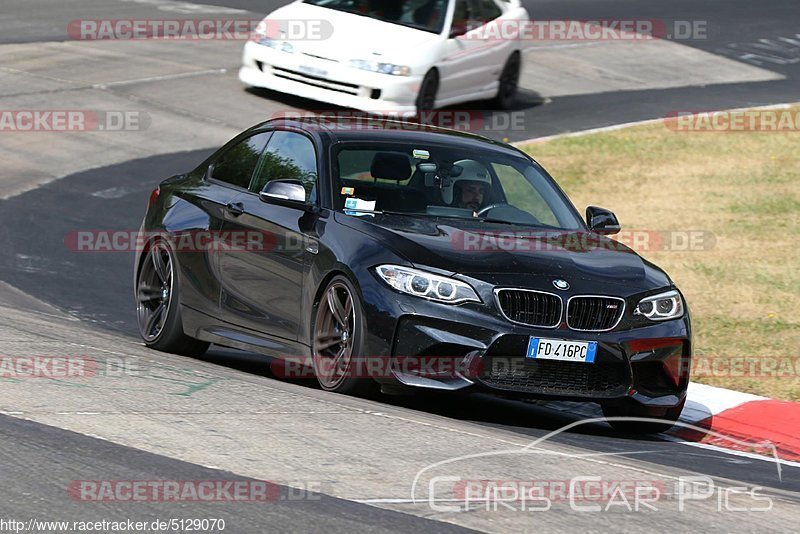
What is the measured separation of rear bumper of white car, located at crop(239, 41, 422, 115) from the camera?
18.6 metres

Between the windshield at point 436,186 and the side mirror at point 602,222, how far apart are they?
10 cm

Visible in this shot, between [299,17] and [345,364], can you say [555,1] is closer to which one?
[299,17]

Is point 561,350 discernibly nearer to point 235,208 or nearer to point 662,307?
point 662,307

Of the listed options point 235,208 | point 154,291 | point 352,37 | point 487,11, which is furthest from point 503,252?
point 487,11

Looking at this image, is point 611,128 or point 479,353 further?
point 611,128

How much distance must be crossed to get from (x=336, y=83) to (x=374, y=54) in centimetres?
58

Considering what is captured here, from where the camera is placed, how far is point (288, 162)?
973 centimetres

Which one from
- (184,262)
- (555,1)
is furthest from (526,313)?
(555,1)

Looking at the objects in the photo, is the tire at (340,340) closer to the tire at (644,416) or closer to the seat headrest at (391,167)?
the seat headrest at (391,167)

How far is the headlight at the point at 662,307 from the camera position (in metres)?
8.53

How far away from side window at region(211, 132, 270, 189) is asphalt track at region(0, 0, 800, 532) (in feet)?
4.42

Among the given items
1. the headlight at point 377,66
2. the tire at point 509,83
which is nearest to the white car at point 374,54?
the headlight at point 377,66

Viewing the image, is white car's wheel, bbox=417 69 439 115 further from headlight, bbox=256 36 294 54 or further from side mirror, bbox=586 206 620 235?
side mirror, bbox=586 206 620 235

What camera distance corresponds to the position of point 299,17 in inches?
765
